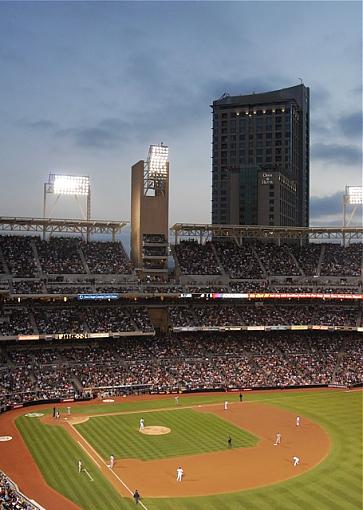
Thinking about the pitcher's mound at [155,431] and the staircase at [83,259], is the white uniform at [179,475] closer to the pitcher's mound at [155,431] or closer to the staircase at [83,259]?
the pitcher's mound at [155,431]

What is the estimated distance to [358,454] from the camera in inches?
1474

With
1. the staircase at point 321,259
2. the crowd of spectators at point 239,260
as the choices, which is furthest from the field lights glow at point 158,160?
the staircase at point 321,259

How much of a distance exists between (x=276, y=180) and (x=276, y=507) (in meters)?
107

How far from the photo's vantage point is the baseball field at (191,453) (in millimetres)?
29531

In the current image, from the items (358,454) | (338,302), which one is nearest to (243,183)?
(338,302)

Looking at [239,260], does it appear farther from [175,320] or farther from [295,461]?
[295,461]

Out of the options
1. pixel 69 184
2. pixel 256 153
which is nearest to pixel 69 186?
pixel 69 184

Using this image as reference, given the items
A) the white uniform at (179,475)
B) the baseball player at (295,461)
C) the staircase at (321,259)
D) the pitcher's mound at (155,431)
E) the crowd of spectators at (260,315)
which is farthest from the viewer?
the staircase at (321,259)

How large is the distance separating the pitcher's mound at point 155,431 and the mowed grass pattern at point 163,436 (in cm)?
45

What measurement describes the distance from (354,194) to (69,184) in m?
38.7

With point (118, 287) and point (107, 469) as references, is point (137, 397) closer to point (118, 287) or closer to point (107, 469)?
point (118, 287)

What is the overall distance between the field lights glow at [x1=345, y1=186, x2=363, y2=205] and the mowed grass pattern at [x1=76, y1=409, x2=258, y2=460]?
4338cm

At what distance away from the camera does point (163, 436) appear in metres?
40.9

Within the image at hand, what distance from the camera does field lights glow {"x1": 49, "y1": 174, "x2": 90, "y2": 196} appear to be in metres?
70.8
